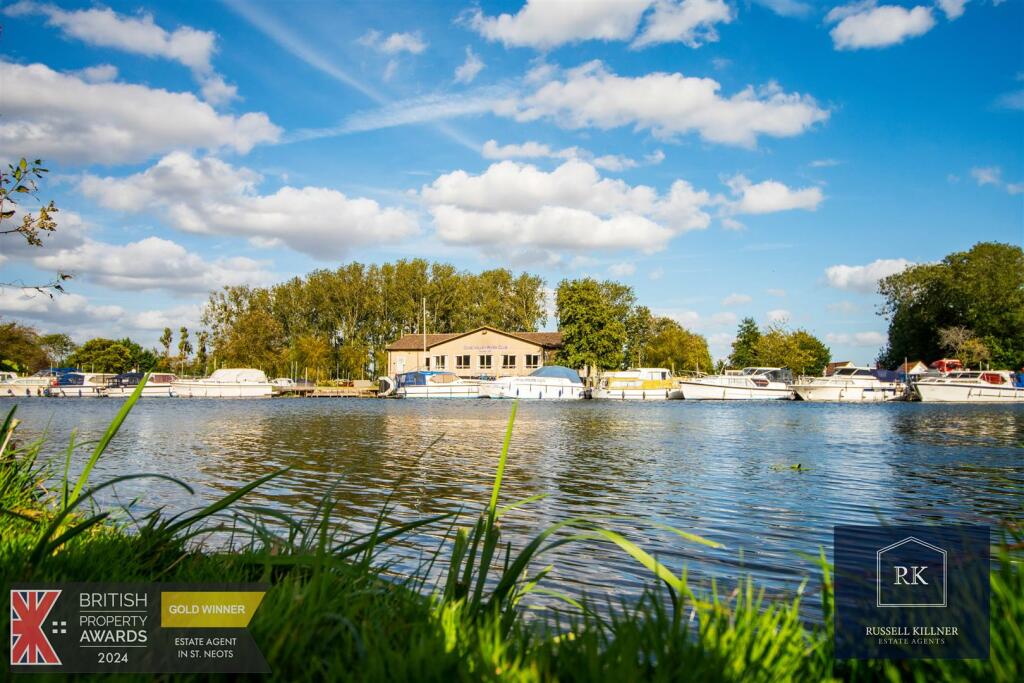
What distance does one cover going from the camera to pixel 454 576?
291cm


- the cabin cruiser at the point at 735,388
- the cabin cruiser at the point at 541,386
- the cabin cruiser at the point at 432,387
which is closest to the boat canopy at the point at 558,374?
the cabin cruiser at the point at 541,386

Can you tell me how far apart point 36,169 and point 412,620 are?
3.91 metres

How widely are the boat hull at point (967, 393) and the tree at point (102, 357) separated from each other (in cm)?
10235

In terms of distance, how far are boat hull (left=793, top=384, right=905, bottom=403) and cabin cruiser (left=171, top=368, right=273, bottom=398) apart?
5024 cm

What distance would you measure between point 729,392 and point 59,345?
364 ft

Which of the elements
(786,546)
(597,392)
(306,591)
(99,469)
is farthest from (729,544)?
(597,392)

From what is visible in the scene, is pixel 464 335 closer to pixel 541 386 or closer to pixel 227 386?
pixel 541 386

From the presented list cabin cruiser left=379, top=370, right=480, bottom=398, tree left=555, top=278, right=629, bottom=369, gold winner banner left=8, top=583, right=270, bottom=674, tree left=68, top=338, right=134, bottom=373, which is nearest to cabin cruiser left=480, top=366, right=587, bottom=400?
cabin cruiser left=379, top=370, right=480, bottom=398

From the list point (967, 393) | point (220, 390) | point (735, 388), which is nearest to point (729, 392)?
point (735, 388)

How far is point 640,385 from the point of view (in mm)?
58719

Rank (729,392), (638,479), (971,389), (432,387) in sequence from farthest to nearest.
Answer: (432,387) → (729,392) → (971,389) → (638,479)

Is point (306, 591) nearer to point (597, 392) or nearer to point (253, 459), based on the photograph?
point (253, 459)

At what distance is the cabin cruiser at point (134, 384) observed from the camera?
63.0 meters

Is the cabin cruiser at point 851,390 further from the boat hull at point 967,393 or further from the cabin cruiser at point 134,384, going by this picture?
the cabin cruiser at point 134,384
